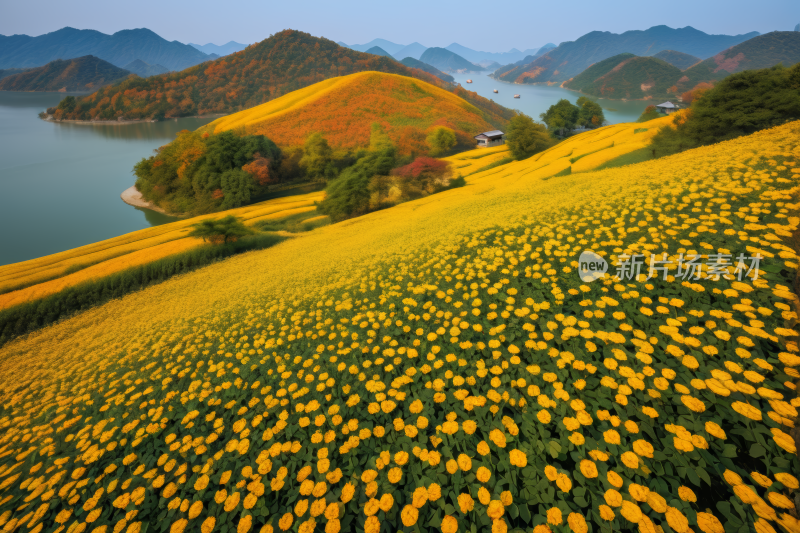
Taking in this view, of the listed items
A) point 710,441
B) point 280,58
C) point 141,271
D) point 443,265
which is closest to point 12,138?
point 280,58

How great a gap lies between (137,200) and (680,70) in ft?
731

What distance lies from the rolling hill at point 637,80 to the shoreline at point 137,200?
607 ft

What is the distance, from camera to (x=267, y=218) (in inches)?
1364

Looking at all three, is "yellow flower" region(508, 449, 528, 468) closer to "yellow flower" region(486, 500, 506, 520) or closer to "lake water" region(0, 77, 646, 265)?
"yellow flower" region(486, 500, 506, 520)

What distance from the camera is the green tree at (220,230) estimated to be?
2264 centimetres

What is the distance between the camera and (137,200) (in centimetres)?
4819

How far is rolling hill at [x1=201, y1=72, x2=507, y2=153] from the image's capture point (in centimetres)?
6219

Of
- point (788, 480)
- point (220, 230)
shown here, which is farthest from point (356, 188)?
point (788, 480)

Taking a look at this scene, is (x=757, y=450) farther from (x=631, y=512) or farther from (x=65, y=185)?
(x=65, y=185)

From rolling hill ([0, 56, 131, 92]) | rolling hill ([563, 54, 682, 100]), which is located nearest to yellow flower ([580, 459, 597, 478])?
rolling hill ([563, 54, 682, 100])

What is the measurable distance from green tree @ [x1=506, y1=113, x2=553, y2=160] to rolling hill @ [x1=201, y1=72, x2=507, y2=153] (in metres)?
18.8

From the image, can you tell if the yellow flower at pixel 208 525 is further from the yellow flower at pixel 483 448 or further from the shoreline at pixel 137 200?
the shoreline at pixel 137 200

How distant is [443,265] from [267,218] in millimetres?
29735

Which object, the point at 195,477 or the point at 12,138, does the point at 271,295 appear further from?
the point at 12,138
